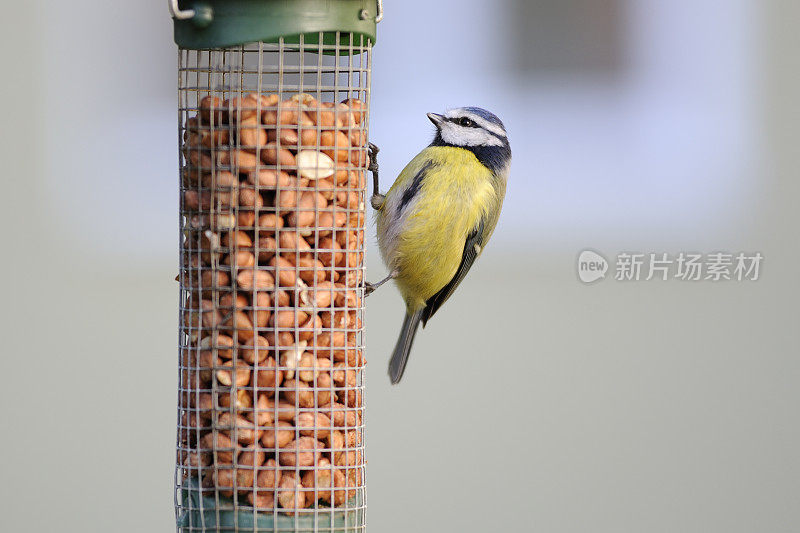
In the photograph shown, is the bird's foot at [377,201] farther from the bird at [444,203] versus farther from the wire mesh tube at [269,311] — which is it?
the wire mesh tube at [269,311]

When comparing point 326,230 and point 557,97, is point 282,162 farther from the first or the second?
point 557,97

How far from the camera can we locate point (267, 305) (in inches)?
95.7

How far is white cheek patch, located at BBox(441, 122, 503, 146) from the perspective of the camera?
3398 mm

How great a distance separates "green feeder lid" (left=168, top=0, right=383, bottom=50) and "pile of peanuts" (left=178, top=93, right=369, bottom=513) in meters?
0.15

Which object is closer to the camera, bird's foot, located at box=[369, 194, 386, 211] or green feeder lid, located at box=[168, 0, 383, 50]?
green feeder lid, located at box=[168, 0, 383, 50]

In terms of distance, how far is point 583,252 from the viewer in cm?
941

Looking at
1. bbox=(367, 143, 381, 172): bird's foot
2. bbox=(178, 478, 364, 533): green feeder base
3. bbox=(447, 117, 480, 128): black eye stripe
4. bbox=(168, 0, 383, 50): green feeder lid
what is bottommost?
bbox=(178, 478, 364, 533): green feeder base

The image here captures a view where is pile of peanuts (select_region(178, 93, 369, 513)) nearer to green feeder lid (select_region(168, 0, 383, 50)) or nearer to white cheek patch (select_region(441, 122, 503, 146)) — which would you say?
green feeder lid (select_region(168, 0, 383, 50))

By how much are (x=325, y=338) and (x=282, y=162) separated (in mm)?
421

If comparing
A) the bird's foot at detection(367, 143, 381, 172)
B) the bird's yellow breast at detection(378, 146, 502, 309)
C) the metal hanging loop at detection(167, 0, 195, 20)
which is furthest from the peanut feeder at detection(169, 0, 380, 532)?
the bird's yellow breast at detection(378, 146, 502, 309)

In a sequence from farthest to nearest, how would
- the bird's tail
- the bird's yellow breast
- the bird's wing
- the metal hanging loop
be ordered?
1. the bird's tail
2. the bird's wing
3. the bird's yellow breast
4. the metal hanging loop

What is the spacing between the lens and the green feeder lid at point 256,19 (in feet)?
7.78

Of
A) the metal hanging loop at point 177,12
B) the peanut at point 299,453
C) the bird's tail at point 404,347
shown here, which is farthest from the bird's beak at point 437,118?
the peanut at point 299,453

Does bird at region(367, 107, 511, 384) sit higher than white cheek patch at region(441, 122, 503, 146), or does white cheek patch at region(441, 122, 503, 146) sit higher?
white cheek patch at region(441, 122, 503, 146)
